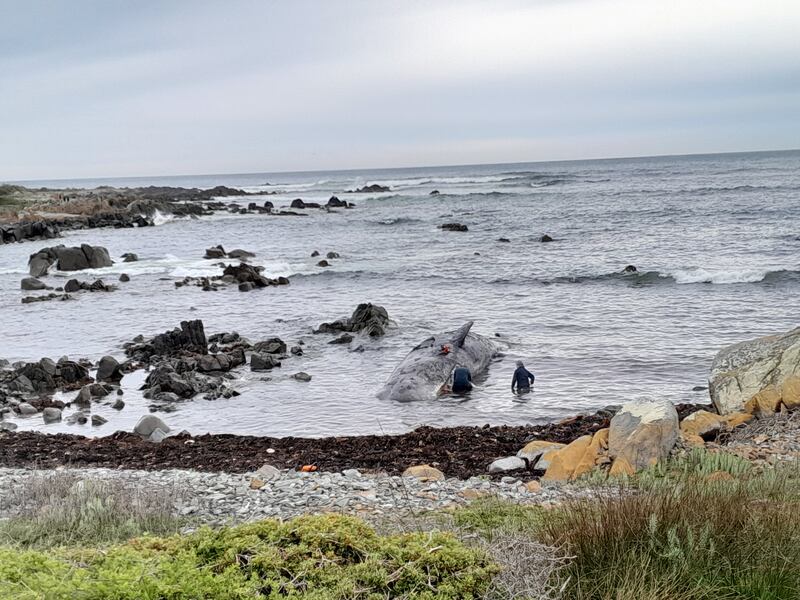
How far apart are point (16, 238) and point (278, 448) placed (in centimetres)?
4434

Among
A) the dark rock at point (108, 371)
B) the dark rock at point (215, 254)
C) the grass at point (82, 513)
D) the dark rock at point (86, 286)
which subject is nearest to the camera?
the grass at point (82, 513)

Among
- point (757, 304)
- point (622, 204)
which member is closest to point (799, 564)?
point (757, 304)

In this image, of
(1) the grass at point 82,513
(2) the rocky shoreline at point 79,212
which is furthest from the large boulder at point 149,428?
(2) the rocky shoreline at point 79,212

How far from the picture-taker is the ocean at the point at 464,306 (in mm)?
13547

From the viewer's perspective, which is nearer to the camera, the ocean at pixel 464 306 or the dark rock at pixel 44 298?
the ocean at pixel 464 306

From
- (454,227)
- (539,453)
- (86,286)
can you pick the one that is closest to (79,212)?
(454,227)

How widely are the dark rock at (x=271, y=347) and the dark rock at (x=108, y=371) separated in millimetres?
3513

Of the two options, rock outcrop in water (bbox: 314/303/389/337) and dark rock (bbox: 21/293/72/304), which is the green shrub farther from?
dark rock (bbox: 21/293/72/304)

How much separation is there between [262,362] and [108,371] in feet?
11.7

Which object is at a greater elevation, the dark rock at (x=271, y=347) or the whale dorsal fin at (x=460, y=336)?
the whale dorsal fin at (x=460, y=336)

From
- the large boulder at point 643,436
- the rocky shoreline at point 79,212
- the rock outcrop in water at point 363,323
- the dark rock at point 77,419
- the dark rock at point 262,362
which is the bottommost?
the dark rock at point 77,419

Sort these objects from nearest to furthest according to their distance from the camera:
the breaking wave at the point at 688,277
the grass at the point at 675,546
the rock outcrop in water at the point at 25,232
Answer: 1. the grass at the point at 675,546
2. the breaking wave at the point at 688,277
3. the rock outcrop in water at the point at 25,232

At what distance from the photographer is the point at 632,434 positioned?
8320 millimetres

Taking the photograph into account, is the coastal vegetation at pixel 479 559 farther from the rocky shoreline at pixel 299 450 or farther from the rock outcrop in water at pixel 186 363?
the rock outcrop in water at pixel 186 363
